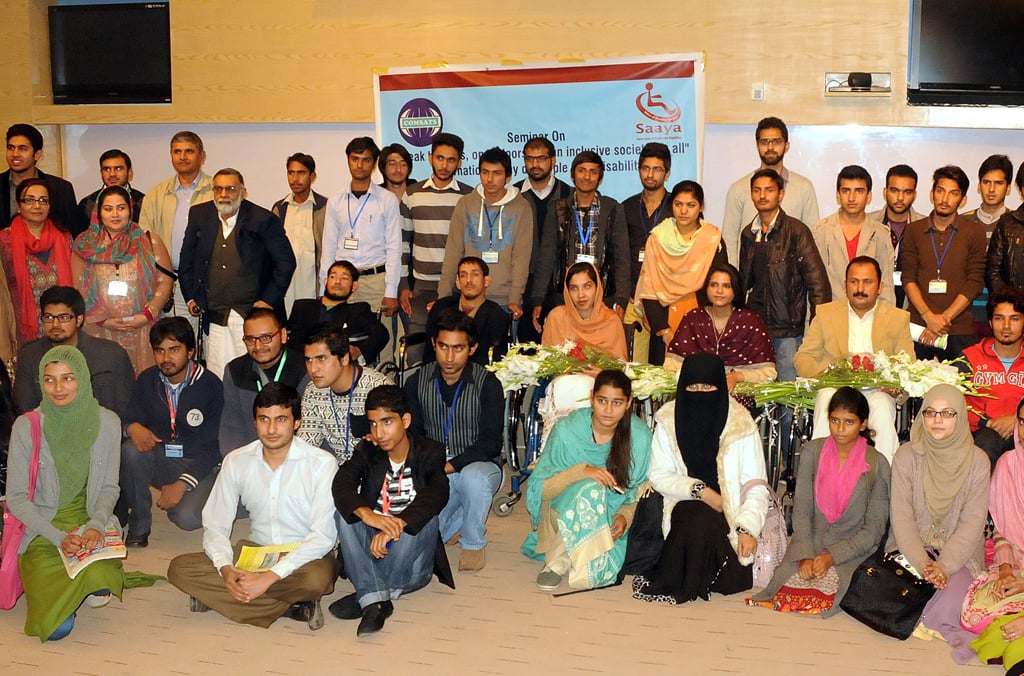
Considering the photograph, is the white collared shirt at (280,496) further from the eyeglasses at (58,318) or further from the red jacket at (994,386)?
the red jacket at (994,386)

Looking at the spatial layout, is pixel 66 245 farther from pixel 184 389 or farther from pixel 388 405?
pixel 388 405

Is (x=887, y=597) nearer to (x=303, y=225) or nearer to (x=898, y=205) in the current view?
(x=898, y=205)

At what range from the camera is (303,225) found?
24.7 feet

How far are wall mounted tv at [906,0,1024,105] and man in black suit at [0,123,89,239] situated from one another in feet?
19.0

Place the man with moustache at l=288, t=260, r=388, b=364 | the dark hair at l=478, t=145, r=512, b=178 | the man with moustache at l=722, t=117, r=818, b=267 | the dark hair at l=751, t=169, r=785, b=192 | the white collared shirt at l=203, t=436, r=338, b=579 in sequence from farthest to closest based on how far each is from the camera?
the dark hair at l=478, t=145, r=512, b=178
the man with moustache at l=722, t=117, r=818, b=267
the man with moustache at l=288, t=260, r=388, b=364
the dark hair at l=751, t=169, r=785, b=192
the white collared shirt at l=203, t=436, r=338, b=579

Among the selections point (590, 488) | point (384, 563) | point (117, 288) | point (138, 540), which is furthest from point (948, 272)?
point (117, 288)

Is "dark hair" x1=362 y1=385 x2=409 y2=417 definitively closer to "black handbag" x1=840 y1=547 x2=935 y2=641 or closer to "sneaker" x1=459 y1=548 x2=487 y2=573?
"sneaker" x1=459 y1=548 x2=487 y2=573

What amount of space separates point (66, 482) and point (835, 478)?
11.1ft

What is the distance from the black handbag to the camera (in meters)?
4.42

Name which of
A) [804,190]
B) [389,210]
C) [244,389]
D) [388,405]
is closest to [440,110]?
[389,210]

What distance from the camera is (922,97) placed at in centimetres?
759

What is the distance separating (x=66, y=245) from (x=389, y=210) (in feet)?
6.58

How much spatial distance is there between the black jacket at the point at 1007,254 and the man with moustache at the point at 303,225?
4168 mm

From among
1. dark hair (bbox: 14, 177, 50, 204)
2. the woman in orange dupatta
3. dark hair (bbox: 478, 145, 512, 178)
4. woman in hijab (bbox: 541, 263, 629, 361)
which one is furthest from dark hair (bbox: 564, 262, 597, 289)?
dark hair (bbox: 14, 177, 50, 204)
